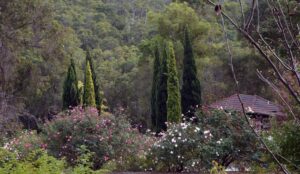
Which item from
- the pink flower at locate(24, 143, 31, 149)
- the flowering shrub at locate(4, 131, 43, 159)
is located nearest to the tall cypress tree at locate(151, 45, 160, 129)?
the flowering shrub at locate(4, 131, 43, 159)

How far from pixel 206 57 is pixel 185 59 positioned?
17.1 ft

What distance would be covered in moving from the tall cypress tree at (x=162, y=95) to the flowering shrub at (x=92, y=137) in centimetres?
1052

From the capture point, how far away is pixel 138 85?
30.2 metres

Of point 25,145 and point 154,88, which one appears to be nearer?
point 25,145

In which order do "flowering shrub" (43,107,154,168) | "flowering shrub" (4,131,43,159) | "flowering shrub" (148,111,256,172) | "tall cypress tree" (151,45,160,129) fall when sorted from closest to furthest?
"flowering shrub" (148,111,256,172) → "flowering shrub" (4,131,43,159) → "flowering shrub" (43,107,154,168) → "tall cypress tree" (151,45,160,129)

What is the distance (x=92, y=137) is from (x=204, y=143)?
2.58m

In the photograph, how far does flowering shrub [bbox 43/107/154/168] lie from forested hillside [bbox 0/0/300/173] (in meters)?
0.02

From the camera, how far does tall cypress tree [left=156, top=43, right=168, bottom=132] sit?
76.6 feet

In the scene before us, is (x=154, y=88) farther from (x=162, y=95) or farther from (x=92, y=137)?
(x=92, y=137)

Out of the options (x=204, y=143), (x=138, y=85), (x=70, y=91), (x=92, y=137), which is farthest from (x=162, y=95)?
(x=204, y=143)

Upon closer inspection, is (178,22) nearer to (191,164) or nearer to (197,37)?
(197,37)

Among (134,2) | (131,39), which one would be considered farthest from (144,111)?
(134,2)

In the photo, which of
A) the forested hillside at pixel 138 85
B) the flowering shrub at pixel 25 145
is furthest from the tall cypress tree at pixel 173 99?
the flowering shrub at pixel 25 145

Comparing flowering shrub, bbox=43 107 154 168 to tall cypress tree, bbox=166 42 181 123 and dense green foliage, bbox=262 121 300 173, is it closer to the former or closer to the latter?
dense green foliage, bbox=262 121 300 173
